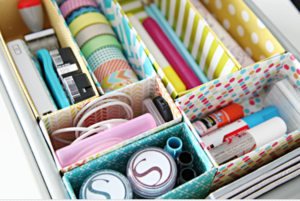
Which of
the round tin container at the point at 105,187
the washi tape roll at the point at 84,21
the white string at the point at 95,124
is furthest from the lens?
the washi tape roll at the point at 84,21

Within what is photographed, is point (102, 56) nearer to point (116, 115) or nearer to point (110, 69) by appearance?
point (110, 69)

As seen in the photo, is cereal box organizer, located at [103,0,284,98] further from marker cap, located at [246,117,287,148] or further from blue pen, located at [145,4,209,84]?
marker cap, located at [246,117,287,148]

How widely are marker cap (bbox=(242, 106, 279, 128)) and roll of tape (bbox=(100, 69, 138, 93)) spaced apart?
1.26 ft

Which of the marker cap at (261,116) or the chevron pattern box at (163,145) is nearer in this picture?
the chevron pattern box at (163,145)

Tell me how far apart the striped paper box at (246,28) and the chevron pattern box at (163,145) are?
0.42 meters

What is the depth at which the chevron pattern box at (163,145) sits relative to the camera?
27.0 inches

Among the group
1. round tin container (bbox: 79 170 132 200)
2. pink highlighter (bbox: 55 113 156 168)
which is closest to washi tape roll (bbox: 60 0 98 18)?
pink highlighter (bbox: 55 113 156 168)

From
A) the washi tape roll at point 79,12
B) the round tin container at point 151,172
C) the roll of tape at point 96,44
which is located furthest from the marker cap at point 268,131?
the washi tape roll at point 79,12

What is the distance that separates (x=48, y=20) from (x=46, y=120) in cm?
51

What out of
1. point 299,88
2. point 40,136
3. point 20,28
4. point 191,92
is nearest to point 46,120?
point 40,136

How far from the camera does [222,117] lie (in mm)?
935

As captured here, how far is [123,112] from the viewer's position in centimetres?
92

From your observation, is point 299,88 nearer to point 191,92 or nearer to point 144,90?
point 191,92

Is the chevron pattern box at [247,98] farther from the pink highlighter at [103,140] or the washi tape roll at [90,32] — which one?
the washi tape roll at [90,32]
